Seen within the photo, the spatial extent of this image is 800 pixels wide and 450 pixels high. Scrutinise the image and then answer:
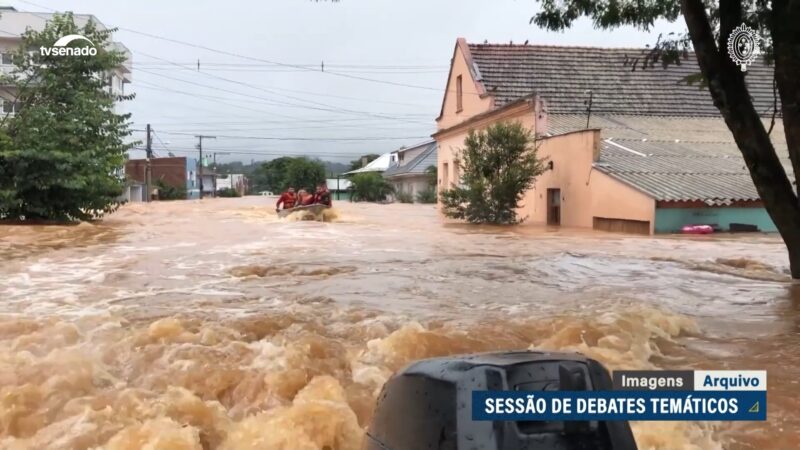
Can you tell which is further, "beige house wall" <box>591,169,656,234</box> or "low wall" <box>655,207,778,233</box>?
"beige house wall" <box>591,169,656,234</box>

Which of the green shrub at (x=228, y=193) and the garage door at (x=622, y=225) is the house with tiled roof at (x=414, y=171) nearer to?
the garage door at (x=622, y=225)

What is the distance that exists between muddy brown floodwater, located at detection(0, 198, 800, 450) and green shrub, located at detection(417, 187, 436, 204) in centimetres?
2694

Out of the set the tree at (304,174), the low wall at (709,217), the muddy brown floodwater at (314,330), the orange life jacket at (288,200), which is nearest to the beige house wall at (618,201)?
the low wall at (709,217)

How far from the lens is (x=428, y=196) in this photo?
1549 inches

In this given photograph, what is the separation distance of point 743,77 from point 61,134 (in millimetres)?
15962

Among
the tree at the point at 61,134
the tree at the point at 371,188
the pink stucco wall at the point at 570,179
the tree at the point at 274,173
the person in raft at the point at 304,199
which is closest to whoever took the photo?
the pink stucco wall at the point at 570,179

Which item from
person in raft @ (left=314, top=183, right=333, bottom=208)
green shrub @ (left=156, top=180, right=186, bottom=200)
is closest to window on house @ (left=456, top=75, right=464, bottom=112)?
person in raft @ (left=314, top=183, right=333, bottom=208)

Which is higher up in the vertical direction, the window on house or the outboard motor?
the window on house

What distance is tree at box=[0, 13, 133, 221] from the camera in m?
17.1

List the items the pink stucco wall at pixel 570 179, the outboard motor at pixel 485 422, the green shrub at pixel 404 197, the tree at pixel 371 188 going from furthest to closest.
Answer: the tree at pixel 371 188 < the green shrub at pixel 404 197 < the pink stucco wall at pixel 570 179 < the outboard motor at pixel 485 422

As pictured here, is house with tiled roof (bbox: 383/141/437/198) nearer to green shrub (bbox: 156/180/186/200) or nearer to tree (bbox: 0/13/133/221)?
green shrub (bbox: 156/180/186/200)

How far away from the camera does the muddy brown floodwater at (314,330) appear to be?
3.70 metres

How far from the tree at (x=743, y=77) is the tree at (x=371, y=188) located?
130 feet

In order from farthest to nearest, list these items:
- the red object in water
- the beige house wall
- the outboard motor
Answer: the beige house wall, the red object in water, the outboard motor
